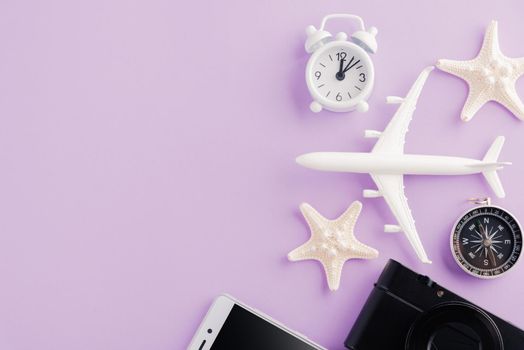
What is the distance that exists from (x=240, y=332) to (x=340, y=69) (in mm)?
553

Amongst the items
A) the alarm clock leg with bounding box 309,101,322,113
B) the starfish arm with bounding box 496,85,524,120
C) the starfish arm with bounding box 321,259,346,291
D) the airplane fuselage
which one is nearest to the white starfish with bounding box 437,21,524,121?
the starfish arm with bounding box 496,85,524,120

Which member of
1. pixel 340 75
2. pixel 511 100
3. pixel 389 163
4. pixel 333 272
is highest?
pixel 511 100

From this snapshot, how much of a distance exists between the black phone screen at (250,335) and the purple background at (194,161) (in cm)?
6

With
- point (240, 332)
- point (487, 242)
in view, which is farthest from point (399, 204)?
point (240, 332)

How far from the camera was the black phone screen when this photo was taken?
40.5 inches

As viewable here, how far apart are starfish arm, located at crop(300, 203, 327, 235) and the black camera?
151 mm

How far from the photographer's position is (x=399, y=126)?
1.05 meters

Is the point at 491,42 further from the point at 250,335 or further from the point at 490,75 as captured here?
the point at 250,335

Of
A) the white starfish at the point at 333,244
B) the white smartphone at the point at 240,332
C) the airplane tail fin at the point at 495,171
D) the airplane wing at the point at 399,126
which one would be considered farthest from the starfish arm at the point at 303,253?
the airplane tail fin at the point at 495,171

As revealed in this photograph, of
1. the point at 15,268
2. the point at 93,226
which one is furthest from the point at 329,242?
the point at 15,268

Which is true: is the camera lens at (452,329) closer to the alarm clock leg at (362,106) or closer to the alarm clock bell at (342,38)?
the alarm clock leg at (362,106)

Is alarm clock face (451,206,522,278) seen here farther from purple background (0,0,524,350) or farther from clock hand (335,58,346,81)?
clock hand (335,58,346,81)

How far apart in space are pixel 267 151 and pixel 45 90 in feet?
1.64

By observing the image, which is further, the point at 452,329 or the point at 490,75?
the point at 490,75
